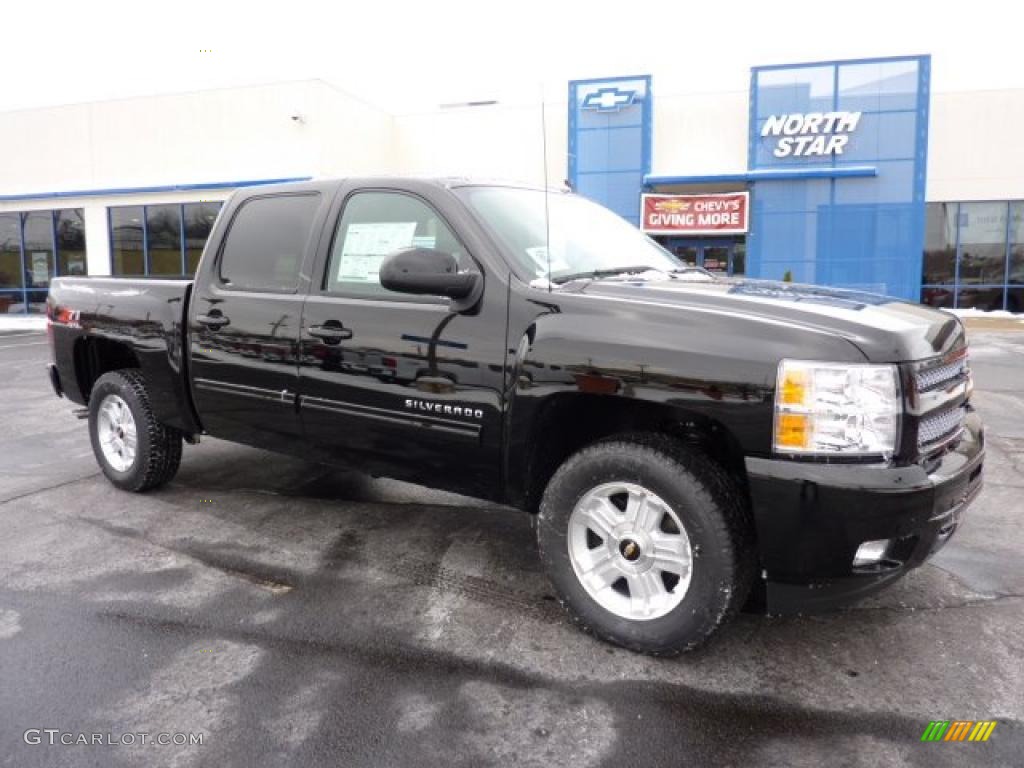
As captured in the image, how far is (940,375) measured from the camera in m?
3.03

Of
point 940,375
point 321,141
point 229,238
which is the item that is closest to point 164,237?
point 321,141

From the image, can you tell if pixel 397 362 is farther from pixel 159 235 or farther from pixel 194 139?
pixel 159 235

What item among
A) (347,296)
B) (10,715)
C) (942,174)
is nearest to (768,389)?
(347,296)

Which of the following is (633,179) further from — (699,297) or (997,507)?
(699,297)

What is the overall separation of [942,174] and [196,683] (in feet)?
78.2

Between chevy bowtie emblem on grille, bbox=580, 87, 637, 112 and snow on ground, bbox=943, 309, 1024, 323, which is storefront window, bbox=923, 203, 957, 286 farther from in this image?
chevy bowtie emblem on grille, bbox=580, 87, 637, 112

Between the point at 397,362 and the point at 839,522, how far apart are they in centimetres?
201

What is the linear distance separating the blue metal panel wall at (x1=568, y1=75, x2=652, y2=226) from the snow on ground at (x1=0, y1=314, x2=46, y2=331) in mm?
15528

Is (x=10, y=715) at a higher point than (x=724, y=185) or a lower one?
lower

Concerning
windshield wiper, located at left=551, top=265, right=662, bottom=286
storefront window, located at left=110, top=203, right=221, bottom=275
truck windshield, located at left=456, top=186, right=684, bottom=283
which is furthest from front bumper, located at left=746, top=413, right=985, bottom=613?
storefront window, located at left=110, top=203, right=221, bottom=275

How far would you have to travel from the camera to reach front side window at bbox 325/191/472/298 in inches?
152

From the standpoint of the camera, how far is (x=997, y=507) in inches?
201

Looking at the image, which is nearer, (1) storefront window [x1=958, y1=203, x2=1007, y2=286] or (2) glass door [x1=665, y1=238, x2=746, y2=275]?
(1) storefront window [x1=958, y1=203, x2=1007, y2=286]

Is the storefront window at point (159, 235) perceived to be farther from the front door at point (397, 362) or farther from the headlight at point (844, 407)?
the headlight at point (844, 407)
